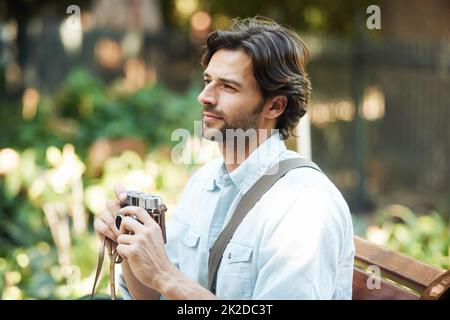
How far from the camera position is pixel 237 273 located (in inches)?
92.4

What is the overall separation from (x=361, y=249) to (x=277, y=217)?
649 mm

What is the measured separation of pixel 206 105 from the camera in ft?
8.25

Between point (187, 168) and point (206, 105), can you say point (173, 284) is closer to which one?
point (206, 105)

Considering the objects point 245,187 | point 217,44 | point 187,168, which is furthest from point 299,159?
point 187,168

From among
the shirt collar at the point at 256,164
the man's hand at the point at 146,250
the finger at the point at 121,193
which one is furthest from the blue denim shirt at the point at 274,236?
the finger at the point at 121,193

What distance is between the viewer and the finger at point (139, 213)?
7.38 ft

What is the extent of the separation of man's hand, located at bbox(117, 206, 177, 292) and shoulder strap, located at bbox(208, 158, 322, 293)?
23 cm

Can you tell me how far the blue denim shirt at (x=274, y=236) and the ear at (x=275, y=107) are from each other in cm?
8

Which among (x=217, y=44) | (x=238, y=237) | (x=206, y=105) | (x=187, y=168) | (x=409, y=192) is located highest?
(x=217, y=44)

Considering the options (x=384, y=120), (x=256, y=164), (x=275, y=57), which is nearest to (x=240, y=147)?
(x=256, y=164)

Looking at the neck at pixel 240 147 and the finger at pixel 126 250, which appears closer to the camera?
the finger at pixel 126 250

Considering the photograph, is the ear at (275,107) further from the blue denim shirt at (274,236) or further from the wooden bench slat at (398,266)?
the wooden bench slat at (398,266)

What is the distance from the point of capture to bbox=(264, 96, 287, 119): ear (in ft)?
8.48

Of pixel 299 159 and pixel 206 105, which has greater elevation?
pixel 206 105
